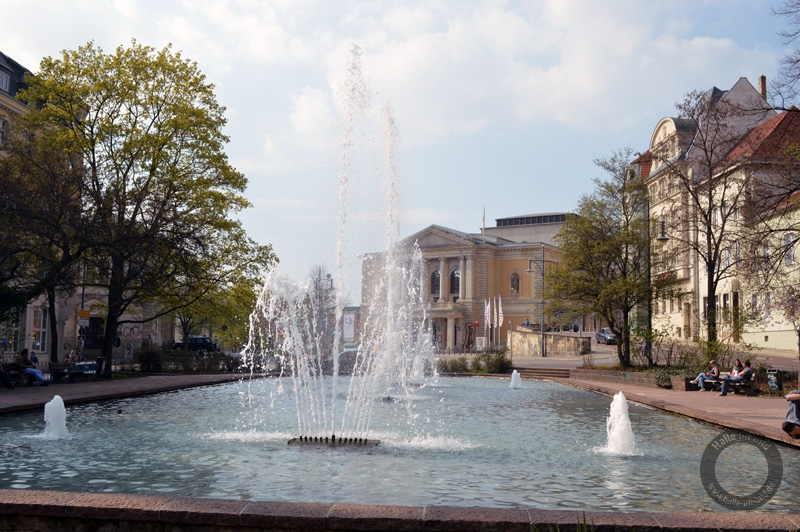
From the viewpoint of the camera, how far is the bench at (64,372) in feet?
86.1

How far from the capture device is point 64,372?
26516 millimetres

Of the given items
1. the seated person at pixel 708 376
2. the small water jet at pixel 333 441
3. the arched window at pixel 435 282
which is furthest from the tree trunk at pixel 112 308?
the arched window at pixel 435 282

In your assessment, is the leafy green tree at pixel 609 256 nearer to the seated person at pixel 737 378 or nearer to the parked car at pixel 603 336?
the seated person at pixel 737 378

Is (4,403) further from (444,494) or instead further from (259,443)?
(444,494)

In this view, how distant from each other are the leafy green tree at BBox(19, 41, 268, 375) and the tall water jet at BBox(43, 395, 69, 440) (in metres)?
15.5

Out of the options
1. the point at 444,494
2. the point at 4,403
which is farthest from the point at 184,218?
the point at 444,494

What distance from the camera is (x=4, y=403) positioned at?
17.6m

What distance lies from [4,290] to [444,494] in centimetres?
1930

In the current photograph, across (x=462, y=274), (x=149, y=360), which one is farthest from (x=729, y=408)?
(x=462, y=274)

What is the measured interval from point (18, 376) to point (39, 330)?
19.0m

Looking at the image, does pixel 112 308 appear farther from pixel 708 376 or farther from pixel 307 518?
pixel 307 518

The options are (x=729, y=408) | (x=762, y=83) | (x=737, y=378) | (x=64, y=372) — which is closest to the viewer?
(x=729, y=408)

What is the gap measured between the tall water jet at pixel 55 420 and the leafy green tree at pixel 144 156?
611 inches

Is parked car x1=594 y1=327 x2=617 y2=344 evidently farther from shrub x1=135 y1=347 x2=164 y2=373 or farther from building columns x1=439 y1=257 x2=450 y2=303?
shrub x1=135 y1=347 x2=164 y2=373
